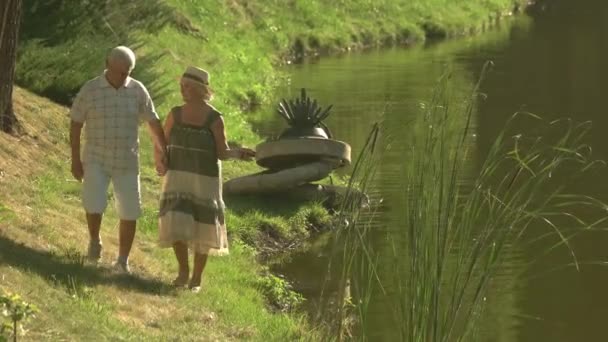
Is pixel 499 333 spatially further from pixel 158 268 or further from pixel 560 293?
pixel 158 268

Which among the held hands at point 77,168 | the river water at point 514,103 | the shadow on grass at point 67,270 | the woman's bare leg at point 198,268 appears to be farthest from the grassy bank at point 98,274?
the river water at point 514,103

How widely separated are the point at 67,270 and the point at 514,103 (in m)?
17.7

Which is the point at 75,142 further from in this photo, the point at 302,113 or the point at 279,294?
the point at 302,113

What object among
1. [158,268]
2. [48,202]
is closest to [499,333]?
[158,268]

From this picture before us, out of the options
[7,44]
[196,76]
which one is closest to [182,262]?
[196,76]

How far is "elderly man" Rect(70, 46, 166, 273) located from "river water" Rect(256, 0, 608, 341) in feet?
6.07

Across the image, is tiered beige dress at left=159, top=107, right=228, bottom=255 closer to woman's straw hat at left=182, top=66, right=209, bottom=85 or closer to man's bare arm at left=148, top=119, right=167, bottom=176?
man's bare arm at left=148, top=119, right=167, bottom=176

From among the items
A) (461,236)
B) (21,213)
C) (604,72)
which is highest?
(461,236)

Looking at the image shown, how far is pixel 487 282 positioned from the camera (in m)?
6.88

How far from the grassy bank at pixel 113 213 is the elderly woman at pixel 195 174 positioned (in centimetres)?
42

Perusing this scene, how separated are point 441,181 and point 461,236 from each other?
278 millimetres

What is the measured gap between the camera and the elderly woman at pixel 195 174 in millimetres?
10055

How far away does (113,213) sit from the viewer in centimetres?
1266

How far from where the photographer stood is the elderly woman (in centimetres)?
1005
